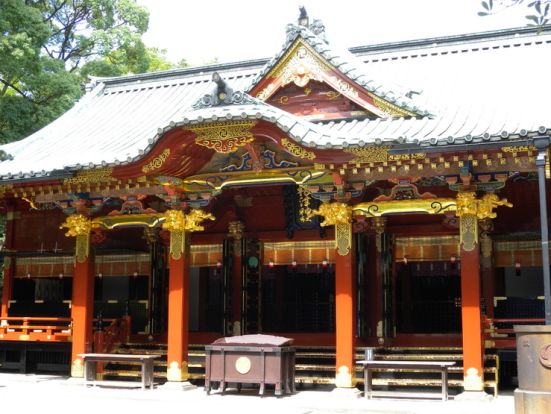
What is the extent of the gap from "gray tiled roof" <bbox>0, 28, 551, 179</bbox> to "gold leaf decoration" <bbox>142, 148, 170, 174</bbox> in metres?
0.31

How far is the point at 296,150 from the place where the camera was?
41.8ft

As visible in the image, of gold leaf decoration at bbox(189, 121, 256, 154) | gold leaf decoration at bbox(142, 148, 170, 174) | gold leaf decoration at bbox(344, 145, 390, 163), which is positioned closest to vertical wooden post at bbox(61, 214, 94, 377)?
gold leaf decoration at bbox(142, 148, 170, 174)

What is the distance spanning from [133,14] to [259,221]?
58.0 feet

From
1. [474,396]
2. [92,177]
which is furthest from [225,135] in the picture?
[474,396]

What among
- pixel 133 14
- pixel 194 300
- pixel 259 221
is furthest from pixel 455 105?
pixel 133 14

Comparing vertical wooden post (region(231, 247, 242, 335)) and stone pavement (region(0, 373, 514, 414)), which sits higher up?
vertical wooden post (region(231, 247, 242, 335))

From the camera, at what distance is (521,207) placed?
581 inches

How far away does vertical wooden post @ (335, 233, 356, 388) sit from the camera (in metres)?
12.7

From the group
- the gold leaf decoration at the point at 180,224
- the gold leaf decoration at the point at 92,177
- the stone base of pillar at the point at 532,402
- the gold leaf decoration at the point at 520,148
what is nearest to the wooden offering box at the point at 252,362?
the gold leaf decoration at the point at 180,224

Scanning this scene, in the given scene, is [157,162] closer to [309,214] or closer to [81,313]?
[309,214]

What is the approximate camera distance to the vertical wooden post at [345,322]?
500 inches

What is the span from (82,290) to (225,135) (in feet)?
15.7

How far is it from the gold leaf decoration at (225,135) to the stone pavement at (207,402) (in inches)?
171

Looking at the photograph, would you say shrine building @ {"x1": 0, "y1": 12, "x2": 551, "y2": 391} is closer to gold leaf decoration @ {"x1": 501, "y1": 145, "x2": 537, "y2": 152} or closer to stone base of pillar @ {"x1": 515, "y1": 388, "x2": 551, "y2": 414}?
gold leaf decoration @ {"x1": 501, "y1": 145, "x2": 537, "y2": 152}
